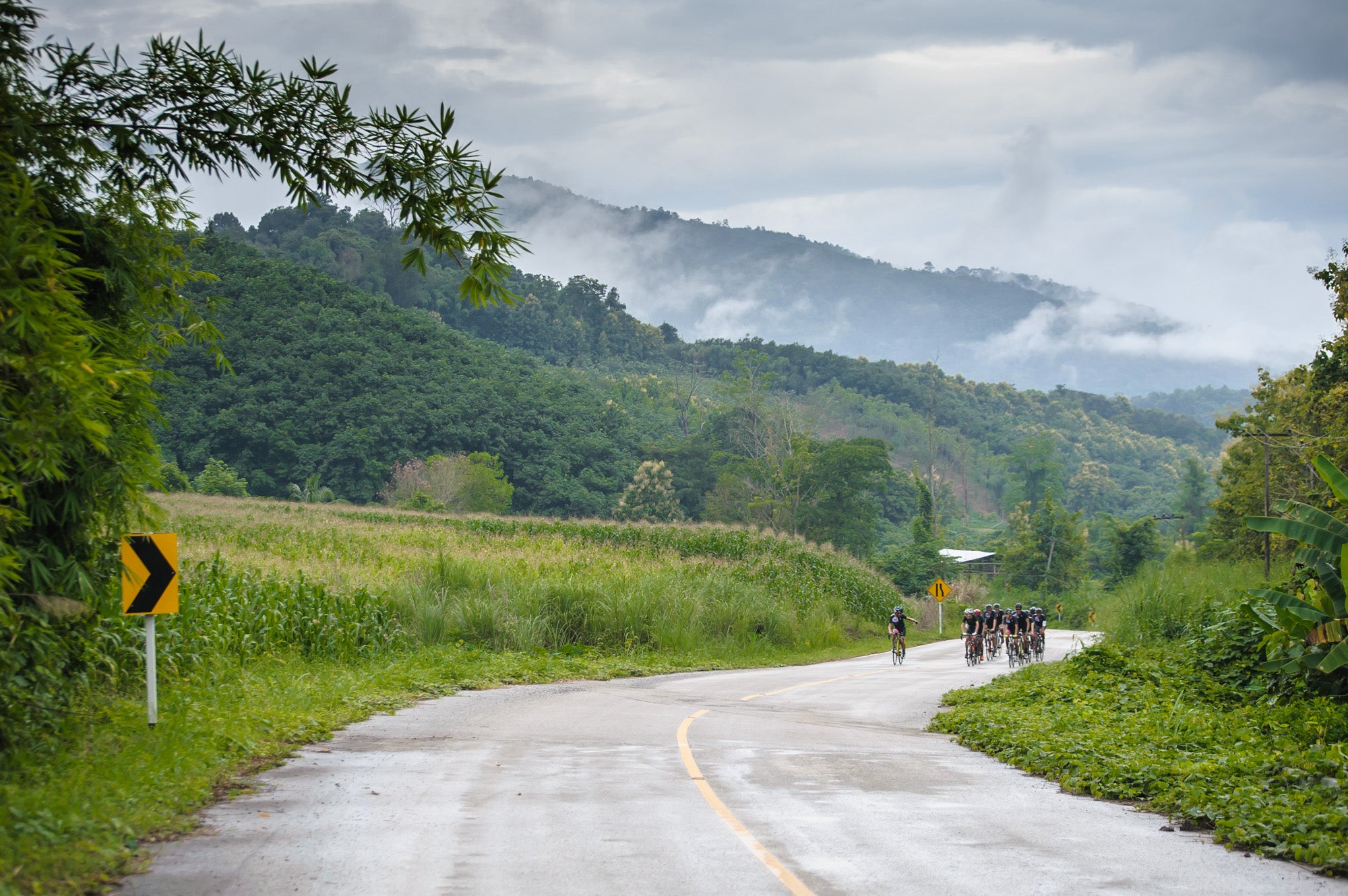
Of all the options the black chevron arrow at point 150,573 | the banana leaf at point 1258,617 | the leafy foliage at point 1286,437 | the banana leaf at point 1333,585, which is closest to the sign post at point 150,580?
the black chevron arrow at point 150,573

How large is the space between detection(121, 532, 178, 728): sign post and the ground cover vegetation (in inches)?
345

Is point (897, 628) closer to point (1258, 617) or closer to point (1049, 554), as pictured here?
point (1258, 617)

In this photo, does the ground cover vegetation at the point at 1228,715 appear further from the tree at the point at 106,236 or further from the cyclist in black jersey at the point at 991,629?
the cyclist in black jersey at the point at 991,629

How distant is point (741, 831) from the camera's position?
306 inches

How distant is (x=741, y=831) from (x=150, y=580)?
6.42m

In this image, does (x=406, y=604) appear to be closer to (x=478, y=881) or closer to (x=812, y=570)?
(x=478, y=881)

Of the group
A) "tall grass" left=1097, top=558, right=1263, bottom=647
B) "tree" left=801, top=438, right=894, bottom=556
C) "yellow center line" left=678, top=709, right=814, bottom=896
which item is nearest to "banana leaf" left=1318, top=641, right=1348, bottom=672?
"yellow center line" left=678, top=709, right=814, bottom=896

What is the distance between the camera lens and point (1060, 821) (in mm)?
8453

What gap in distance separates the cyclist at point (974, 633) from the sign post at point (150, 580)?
2607 centimetres

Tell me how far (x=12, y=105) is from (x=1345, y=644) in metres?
12.5

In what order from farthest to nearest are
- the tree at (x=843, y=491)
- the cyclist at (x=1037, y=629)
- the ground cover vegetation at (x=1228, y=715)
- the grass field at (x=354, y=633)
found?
the tree at (x=843, y=491) < the cyclist at (x=1037, y=629) < the ground cover vegetation at (x=1228, y=715) < the grass field at (x=354, y=633)

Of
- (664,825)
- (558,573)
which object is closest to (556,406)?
(558,573)

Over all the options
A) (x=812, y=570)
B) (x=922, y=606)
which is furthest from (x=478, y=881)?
(x=922, y=606)

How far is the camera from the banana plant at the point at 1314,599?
11.6 m
